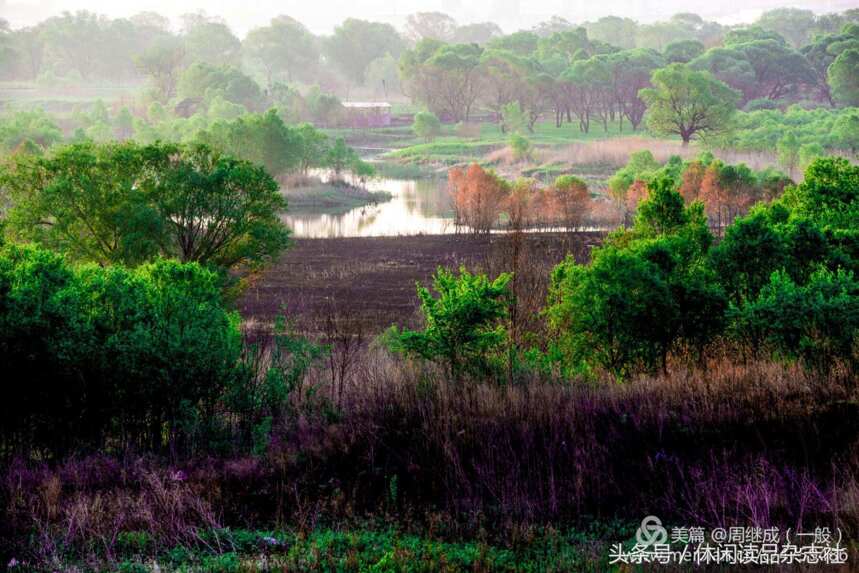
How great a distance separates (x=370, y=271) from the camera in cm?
3067

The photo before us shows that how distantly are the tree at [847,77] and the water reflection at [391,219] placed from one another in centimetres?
4382

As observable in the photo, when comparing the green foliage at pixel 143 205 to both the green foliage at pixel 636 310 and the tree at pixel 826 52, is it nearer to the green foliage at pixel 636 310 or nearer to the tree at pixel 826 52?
the green foliage at pixel 636 310

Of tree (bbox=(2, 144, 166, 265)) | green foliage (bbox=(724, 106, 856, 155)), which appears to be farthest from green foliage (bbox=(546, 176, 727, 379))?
green foliage (bbox=(724, 106, 856, 155))

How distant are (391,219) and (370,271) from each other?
15955 millimetres

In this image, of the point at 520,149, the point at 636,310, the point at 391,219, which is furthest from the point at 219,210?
the point at 520,149

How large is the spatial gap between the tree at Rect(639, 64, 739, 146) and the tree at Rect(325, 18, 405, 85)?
91235 mm

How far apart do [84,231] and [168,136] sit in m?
49.3

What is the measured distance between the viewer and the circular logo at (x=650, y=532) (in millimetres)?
7477

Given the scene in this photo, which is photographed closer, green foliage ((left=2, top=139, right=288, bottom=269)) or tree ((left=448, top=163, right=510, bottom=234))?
green foliage ((left=2, top=139, right=288, bottom=269))

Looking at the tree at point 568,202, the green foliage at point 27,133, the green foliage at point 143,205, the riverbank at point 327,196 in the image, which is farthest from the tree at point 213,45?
the green foliage at point 143,205

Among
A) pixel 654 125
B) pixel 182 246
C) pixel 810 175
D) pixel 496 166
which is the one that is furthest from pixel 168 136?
pixel 810 175

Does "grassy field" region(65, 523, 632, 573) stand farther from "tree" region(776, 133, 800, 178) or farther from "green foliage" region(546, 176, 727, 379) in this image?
"tree" region(776, 133, 800, 178)

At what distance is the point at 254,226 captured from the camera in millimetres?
22031

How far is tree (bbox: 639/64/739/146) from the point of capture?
63875 mm
